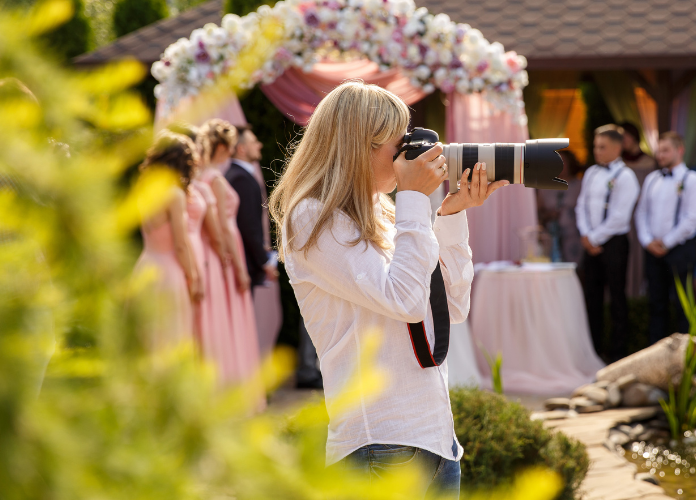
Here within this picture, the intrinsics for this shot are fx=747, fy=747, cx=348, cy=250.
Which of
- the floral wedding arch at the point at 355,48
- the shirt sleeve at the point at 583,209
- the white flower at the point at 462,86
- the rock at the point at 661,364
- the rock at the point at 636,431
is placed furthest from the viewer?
the shirt sleeve at the point at 583,209

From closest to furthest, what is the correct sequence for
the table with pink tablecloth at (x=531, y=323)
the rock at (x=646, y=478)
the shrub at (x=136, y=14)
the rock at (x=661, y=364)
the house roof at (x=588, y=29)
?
the rock at (x=646, y=478) < the rock at (x=661, y=364) < the table with pink tablecloth at (x=531, y=323) < the house roof at (x=588, y=29) < the shrub at (x=136, y=14)

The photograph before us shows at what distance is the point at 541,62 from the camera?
339 inches

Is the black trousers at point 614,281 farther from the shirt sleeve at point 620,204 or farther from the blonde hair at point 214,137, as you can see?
the blonde hair at point 214,137

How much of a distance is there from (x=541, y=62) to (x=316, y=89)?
3.19 metres

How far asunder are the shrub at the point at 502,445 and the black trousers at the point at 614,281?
3.83 metres

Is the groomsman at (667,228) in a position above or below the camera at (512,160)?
below

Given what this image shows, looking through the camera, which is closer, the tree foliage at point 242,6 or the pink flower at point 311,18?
the pink flower at point 311,18

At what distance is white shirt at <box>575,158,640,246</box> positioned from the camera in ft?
23.2

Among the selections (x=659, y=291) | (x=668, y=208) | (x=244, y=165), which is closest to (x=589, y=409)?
(x=659, y=291)

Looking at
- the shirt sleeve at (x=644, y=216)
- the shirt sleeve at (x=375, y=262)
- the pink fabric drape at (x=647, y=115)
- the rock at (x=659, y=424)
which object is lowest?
the rock at (x=659, y=424)

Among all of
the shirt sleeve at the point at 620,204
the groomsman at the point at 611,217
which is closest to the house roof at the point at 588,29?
the groomsman at the point at 611,217

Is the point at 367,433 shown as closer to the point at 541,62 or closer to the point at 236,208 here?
the point at 236,208

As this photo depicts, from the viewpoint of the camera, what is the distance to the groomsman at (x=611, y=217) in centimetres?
708

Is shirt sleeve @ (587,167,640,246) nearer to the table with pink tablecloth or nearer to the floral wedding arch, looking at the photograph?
the table with pink tablecloth
